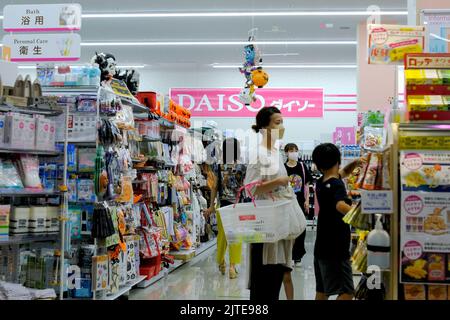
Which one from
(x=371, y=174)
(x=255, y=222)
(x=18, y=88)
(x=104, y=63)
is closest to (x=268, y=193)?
(x=255, y=222)

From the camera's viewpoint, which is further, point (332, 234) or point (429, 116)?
point (332, 234)

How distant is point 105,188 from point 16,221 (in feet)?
3.30

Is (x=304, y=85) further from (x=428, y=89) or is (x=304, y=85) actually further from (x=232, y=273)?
(x=428, y=89)

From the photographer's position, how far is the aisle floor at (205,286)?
18.3ft

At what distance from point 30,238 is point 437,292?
9.63 feet

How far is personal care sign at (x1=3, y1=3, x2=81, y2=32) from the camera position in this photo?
7.20 m

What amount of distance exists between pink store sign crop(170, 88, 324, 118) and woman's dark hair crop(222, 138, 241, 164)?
5686 millimetres

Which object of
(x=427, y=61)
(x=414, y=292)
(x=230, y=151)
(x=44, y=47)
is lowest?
(x=414, y=292)

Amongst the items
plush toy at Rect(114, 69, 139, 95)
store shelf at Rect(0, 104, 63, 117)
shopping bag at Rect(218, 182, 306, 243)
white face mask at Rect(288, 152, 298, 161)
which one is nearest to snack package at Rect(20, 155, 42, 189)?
store shelf at Rect(0, 104, 63, 117)

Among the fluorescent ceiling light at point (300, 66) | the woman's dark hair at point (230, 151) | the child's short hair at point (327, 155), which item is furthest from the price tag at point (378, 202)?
the fluorescent ceiling light at point (300, 66)

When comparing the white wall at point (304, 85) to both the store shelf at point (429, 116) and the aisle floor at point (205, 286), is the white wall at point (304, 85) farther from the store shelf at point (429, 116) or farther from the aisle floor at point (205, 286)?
the store shelf at point (429, 116)

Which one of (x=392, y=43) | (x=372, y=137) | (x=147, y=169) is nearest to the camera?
(x=392, y=43)

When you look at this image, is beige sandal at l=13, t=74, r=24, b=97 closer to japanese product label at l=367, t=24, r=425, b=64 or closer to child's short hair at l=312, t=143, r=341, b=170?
child's short hair at l=312, t=143, r=341, b=170

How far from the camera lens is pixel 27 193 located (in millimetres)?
4043
